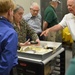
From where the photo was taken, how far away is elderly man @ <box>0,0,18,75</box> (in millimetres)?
1552

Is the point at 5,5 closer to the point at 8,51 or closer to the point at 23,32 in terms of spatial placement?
the point at 8,51

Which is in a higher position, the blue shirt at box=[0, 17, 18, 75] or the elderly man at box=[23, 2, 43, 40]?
the elderly man at box=[23, 2, 43, 40]

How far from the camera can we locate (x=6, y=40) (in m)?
1.55

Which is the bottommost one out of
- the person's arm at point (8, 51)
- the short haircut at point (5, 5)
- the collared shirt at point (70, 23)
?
the person's arm at point (8, 51)

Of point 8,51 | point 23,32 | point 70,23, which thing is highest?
point 70,23

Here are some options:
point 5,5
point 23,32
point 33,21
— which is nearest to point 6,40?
point 5,5

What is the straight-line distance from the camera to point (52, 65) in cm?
261

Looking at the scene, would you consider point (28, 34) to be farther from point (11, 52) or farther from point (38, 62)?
point (11, 52)

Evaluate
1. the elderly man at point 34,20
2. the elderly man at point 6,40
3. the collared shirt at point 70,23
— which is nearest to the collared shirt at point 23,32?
the collared shirt at point 70,23

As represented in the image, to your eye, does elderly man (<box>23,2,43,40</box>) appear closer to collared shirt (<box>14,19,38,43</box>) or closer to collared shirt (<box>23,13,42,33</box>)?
collared shirt (<box>23,13,42,33</box>)

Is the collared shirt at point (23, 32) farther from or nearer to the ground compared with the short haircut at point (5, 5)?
nearer to the ground

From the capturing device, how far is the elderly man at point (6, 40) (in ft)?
5.09

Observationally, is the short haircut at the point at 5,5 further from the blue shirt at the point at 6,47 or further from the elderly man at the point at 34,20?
the elderly man at the point at 34,20

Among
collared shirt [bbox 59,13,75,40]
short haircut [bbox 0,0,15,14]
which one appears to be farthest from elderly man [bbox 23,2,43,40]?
short haircut [bbox 0,0,15,14]
